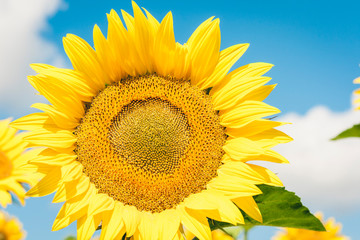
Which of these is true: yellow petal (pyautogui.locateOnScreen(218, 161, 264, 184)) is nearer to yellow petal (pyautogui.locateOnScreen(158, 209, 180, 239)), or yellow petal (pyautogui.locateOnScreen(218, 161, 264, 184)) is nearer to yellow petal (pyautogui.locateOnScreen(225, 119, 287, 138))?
yellow petal (pyautogui.locateOnScreen(225, 119, 287, 138))

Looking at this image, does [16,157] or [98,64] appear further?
[16,157]

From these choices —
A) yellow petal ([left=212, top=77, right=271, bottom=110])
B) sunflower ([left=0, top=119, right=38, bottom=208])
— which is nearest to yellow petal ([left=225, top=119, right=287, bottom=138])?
yellow petal ([left=212, top=77, right=271, bottom=110])

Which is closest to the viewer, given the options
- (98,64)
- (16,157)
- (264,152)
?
(264,152)

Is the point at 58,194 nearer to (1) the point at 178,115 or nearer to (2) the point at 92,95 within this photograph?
(2) the point at 92,95

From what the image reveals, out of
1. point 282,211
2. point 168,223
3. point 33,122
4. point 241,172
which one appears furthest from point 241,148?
point 33,122

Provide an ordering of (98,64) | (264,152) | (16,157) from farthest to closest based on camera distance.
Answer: (16,157) → (98,64) → (264,152)

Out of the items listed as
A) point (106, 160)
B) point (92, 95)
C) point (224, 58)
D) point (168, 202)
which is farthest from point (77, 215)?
point (224, 58)

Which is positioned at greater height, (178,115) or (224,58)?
(224,58)

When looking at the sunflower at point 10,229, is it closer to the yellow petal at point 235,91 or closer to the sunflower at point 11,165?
the sunflower at point 11,165
